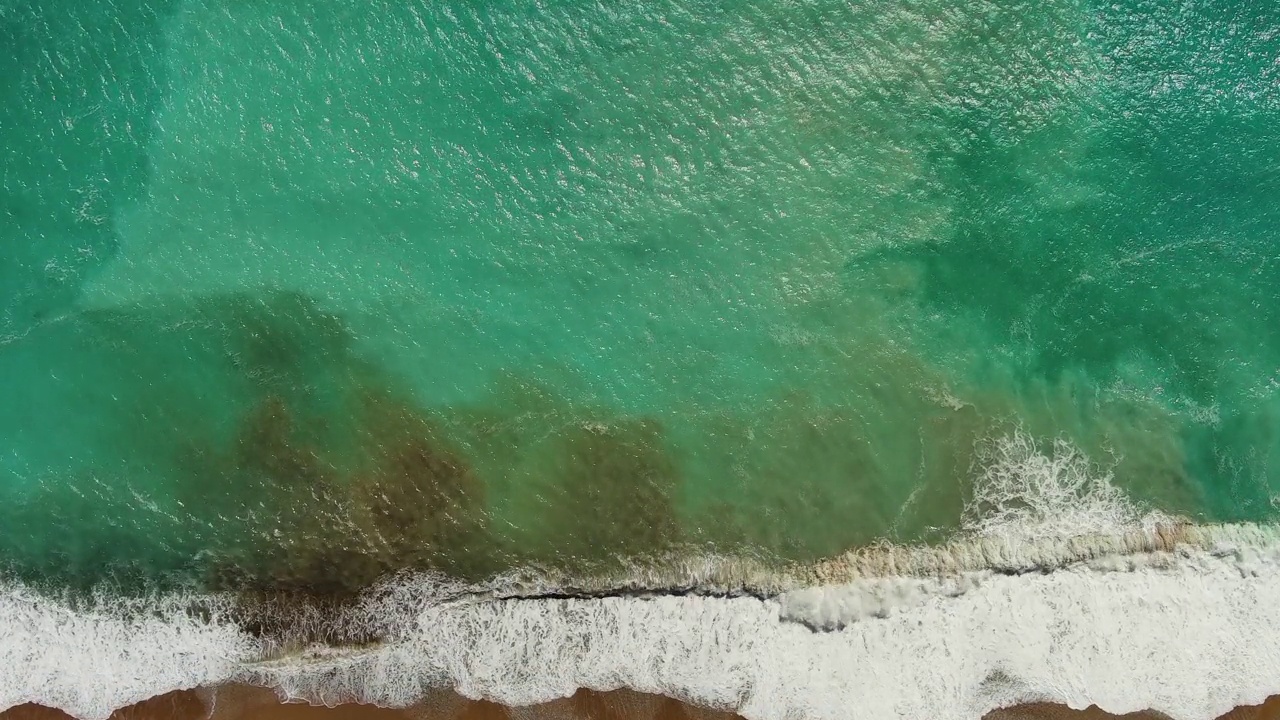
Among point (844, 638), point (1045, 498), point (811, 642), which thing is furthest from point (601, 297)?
point (1045, 498)

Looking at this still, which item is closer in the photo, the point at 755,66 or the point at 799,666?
the point at 799,666

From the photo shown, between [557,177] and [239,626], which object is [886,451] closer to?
[557,177]

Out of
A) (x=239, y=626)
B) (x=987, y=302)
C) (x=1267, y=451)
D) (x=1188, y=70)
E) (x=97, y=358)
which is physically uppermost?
(x=1188, y=70)

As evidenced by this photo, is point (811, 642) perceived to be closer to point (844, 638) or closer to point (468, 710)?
point (844, 638)

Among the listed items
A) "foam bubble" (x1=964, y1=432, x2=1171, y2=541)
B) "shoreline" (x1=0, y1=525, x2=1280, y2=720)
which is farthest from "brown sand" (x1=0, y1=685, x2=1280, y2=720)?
"foam bubble" (x1=964, y1=432, x2=1171, y2=541)

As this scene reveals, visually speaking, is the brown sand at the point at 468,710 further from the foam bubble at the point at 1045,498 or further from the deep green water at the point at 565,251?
the foam bubble at the point at 1045,498

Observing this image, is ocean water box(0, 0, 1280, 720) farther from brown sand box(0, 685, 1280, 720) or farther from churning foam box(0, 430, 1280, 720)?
brown sand box(0, 685, 1280, 720)

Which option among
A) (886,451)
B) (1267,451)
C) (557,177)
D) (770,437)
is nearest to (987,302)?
(886,451)
